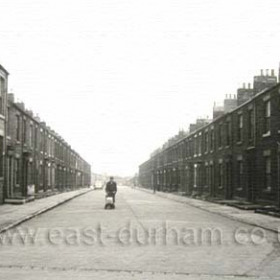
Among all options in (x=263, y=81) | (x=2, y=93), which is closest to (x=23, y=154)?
(x=2, y=93)

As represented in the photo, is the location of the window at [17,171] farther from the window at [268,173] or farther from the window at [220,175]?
the window at [268,173]

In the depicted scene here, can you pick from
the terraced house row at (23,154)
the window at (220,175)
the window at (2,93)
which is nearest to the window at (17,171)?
the terraced house row at (23,154)

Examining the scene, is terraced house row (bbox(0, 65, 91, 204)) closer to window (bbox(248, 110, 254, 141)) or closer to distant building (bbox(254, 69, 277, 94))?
window (bbox(248, 110, 254, 141))

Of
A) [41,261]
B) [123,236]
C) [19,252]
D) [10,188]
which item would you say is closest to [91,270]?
[41,261]

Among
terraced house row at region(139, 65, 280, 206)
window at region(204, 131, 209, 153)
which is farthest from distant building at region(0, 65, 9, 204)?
window at region(204, 131, 209, 153)

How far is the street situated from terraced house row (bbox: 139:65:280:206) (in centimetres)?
1069

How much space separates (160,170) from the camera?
282 feet

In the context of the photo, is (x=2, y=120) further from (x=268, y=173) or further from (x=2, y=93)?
(x=268, y=173)

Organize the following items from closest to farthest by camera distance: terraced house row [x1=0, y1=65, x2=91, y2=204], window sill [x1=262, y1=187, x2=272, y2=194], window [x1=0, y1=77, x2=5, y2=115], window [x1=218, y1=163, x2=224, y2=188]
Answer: window sill [x1=262, y1=187, x2=272, y2=194] < window [x1=0, y1=77, x2=5, y2=115] < terraced house row [x1=0, y1=65, x2=91, y2=204] < window [x1=218, y1=163, x2=224, y2=188]

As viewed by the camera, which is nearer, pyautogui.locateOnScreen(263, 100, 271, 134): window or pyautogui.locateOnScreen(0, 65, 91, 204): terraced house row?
pyautogui.locateOnScreen(263, 100, 271, 134): window

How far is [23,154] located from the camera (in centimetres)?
3981

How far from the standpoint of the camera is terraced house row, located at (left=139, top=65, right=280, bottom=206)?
28.7 m

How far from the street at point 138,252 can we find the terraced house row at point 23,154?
579 inches

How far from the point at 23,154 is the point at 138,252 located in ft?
94.1
